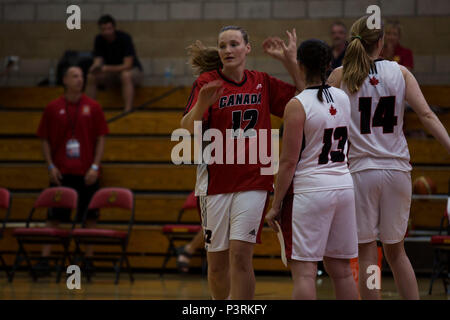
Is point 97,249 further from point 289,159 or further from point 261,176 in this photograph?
point 289,159

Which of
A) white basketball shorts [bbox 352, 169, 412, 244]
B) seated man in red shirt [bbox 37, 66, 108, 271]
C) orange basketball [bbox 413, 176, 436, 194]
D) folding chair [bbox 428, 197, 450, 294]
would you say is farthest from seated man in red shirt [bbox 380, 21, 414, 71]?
white basketball shorts [bbox 352, 169, 412, 244]

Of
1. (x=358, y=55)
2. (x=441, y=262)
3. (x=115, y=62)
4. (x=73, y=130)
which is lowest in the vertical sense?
(x=441, y=262)

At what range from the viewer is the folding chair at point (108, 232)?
820cm

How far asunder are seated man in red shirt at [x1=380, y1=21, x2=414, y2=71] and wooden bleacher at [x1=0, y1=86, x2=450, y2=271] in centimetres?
85

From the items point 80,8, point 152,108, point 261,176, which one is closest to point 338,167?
point 261,176

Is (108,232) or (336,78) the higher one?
(336,78)

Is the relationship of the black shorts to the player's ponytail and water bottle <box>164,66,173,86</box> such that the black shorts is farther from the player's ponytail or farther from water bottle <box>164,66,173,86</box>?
the player's ponytail

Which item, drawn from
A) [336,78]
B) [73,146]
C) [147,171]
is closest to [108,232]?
[73,146]

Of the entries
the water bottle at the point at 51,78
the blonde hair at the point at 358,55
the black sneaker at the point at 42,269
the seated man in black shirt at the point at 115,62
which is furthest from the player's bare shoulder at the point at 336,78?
the water bottle at the point at 51,78

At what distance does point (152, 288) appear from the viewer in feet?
25.3

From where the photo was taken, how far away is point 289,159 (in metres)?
4.05

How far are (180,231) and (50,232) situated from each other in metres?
1.48

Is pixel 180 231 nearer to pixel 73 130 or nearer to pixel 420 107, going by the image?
pixel 73 130

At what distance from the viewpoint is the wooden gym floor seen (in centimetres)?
692
